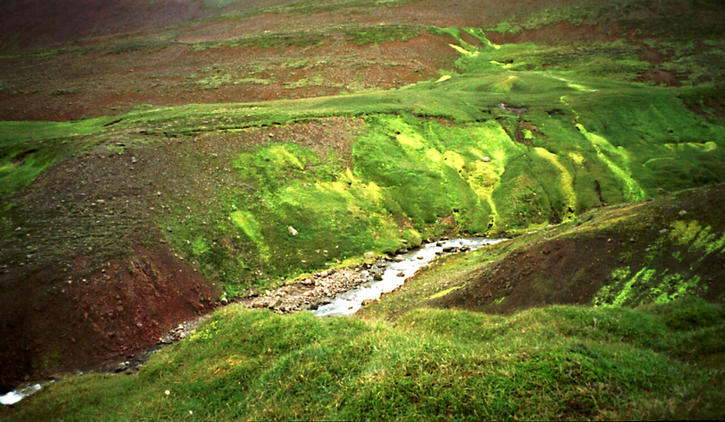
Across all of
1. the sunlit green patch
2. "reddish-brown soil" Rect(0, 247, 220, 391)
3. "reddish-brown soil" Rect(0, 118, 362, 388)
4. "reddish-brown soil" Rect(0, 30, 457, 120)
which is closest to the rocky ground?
"reddish-brown soil" Rect(0, 118, 362, 388)

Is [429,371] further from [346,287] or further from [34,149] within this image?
[34,149]

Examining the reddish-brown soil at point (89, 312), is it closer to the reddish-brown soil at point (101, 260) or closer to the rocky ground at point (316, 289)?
the reddish-brown soil at point (101, 260)

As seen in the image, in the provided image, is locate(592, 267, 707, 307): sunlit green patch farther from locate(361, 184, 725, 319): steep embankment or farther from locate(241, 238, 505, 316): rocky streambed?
locate(241, 238, 505, 316): rocky streambed

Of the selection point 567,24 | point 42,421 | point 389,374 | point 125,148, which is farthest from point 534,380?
point 567,24

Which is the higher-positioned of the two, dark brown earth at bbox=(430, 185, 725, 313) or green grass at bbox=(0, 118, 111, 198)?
green grass at bbox=(0, 118, 111, 198)

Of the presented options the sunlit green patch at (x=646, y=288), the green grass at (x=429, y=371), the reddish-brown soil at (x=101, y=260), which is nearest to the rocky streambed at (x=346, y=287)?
the reddish-brown soil at (x=101, y=260)

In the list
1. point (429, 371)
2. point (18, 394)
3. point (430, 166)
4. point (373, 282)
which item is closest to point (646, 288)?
point (429, 371)
